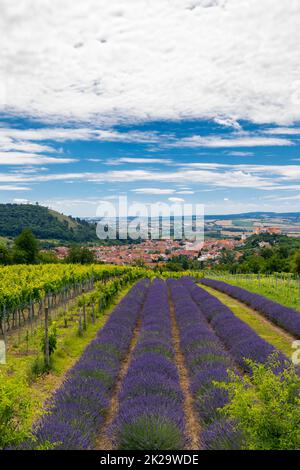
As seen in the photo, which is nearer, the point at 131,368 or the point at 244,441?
the point at 244,441

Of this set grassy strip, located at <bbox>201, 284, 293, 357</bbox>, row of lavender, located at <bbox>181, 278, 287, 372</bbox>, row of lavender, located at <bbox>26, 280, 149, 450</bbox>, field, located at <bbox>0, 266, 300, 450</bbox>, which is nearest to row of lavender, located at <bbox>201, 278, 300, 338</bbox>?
field, located at <bbox>0, 266, 300, 450</bbox>

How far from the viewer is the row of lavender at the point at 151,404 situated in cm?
436

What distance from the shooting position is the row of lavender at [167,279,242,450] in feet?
14.3

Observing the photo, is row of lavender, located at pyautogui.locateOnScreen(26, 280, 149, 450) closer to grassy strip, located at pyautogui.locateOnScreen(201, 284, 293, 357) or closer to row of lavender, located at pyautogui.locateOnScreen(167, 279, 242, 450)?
row of lavender, located at pyautogui.locateOnScreen(167, 279, 242, 450)

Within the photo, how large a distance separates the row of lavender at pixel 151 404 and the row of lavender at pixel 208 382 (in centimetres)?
32

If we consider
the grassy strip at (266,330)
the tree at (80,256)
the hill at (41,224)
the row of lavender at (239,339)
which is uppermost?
the hill at (41,224)

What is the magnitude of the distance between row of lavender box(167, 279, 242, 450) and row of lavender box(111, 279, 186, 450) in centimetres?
32

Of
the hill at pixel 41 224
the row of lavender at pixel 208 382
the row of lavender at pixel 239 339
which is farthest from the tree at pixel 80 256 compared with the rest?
the hill at pixel 41 224

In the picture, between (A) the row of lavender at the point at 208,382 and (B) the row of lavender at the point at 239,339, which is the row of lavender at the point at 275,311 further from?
(A) the row of lavender at the point at 208,382

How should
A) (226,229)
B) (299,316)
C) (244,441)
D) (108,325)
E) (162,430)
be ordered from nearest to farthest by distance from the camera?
(244,441), (162,430), (108,325), (299,316), (226,229)

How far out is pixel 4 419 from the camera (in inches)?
160

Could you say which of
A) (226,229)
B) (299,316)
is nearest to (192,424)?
(299,316)
